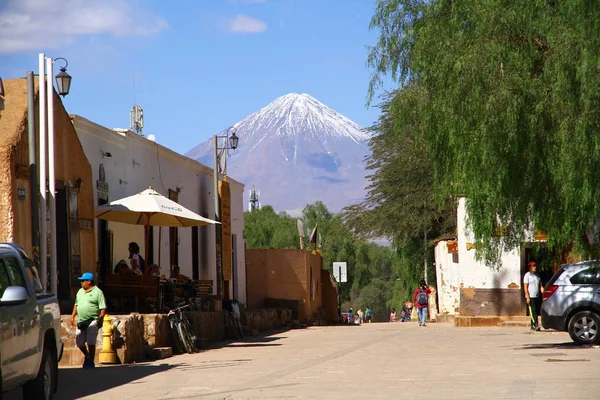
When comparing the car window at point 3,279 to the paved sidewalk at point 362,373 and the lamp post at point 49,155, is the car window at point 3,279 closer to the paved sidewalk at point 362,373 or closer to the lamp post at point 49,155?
the paved sidewalk at point 362,373

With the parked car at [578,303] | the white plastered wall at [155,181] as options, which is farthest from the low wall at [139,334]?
the parked car at [578,303]

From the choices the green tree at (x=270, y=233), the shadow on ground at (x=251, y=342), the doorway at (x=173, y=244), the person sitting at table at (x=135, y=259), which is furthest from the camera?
the green tree at (x=270, y=233)

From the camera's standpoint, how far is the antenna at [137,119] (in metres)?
38.9

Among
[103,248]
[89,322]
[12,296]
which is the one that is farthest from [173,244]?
[12,296]

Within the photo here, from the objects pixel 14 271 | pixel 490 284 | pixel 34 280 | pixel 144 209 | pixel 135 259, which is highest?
pixel 144 209

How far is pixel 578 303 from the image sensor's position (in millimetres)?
20359

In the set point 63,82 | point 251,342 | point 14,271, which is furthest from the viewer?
point 251,342

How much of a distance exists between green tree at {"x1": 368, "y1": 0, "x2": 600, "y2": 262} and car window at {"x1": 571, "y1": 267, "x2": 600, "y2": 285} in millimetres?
477

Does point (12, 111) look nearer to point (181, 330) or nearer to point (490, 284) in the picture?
point (181, 330)

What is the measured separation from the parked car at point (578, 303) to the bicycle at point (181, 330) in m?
6.88

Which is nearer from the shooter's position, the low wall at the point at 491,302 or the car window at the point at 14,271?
the car window at the point at 14,271

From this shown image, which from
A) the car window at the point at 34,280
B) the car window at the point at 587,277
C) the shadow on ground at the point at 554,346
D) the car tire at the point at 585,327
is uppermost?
the car window at the point at 34,280

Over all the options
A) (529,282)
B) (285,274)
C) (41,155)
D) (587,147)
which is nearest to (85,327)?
(41,155)

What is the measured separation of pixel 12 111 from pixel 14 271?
25.1 feet
